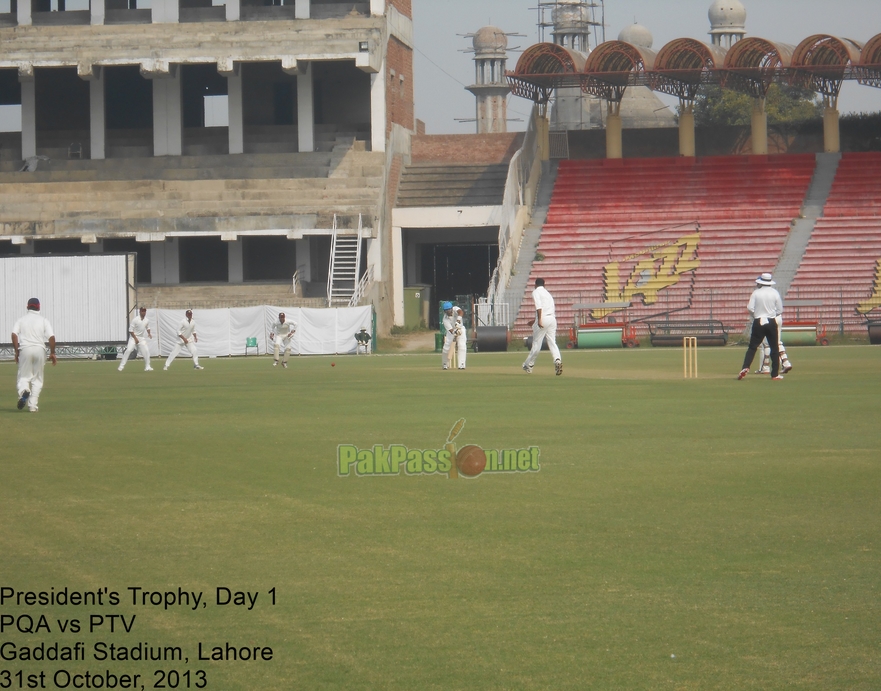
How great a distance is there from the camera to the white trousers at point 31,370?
19.1 m

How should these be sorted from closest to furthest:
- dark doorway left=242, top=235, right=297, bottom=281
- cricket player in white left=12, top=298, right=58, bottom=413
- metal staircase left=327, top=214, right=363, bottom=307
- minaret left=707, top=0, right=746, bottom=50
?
cricket player in white left=12, top=298, right=58, bottom=413, metal staircase left=327, top=214, right=363, bottom=307, dark doorway left=242, top=235, right=297, bottom=281, minaret left=707, top=0, right=746, bottom=50

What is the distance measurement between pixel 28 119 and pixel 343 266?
16.8 m

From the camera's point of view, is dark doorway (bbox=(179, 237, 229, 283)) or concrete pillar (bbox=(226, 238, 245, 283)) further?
dark doorway (bbox=(179, 237, 229, 283))

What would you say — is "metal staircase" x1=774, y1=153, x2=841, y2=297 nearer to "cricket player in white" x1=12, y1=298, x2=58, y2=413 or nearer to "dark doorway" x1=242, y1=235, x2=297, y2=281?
"dark doorway" x1=242, y1=235, x2=297, y2=281

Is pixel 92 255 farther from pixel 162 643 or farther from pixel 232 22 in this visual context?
pixel 162 643

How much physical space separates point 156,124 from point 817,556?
50068 millimetres

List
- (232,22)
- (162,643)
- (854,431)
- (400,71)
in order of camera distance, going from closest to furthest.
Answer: (162,643), (854,431), (232,22), (400,71)

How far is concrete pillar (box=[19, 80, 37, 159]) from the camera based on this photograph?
181ft

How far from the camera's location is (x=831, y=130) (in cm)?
5431

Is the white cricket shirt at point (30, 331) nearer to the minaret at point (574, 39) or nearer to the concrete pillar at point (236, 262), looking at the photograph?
the concrete pillar at point (236, 262)

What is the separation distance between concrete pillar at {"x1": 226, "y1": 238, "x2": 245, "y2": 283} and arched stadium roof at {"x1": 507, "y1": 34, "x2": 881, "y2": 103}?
13.8 m

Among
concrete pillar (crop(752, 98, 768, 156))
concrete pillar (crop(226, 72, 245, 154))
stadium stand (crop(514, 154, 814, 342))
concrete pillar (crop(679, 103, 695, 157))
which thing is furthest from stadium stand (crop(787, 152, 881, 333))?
concrete pillar (crop(226, 72, 245, 154))

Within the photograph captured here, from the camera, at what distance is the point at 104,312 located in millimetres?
43188

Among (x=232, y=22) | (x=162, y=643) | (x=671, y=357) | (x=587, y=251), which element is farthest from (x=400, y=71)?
(x=162, y=643)
